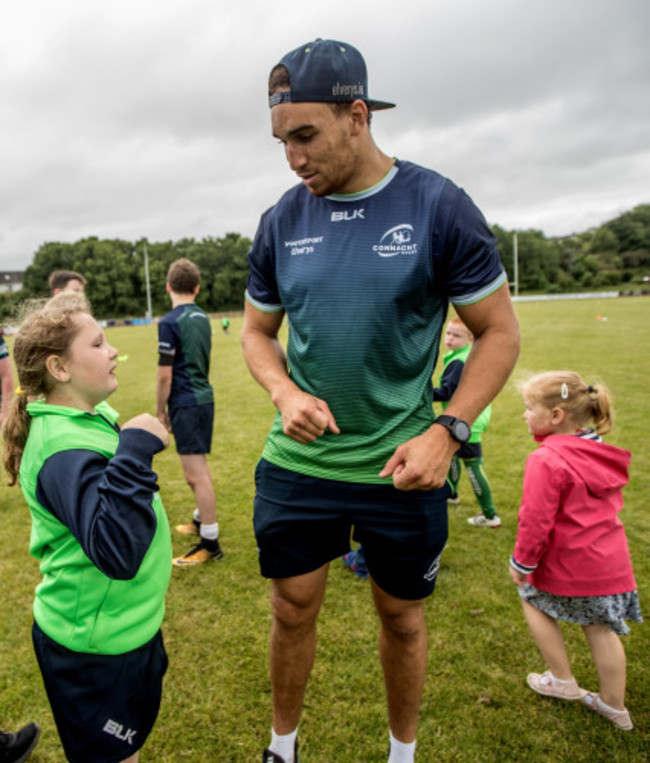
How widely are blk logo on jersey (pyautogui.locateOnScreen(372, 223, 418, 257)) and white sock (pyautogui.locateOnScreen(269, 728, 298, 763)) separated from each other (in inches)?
87.8

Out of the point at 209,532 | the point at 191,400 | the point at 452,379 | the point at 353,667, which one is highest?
the point at 452,379

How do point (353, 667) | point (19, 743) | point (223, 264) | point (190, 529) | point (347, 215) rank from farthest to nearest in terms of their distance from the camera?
point (223, 264) < point (190, 529) < point (353, 667) < point (19, 743) < point (347, 215)

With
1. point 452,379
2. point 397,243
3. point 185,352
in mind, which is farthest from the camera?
point 185,352

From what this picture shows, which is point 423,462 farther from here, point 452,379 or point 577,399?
point 452,379

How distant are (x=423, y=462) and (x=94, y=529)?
1.09 metres

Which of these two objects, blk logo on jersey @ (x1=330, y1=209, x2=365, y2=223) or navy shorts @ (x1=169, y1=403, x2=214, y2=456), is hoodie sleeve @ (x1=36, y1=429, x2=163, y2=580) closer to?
blk logo on jersey @ (x1=330, y1=209, x2=365, y2=223)

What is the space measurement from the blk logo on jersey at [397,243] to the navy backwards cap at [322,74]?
1.72ft

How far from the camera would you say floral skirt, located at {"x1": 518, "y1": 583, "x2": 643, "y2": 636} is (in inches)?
111

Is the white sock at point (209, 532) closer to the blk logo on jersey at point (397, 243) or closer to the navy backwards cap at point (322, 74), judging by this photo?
the blk logo on jersey at point (397, 243)

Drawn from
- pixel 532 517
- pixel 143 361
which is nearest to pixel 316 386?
pixel 532 517

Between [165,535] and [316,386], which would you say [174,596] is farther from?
[316,386]

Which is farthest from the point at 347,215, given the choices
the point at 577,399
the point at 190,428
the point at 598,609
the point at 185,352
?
the point at 190,428

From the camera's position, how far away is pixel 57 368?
77.8 inches

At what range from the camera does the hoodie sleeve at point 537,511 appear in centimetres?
278
